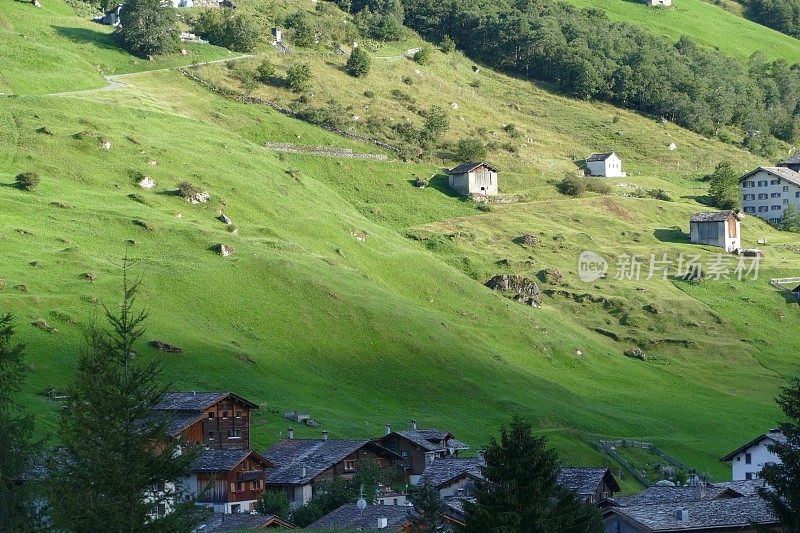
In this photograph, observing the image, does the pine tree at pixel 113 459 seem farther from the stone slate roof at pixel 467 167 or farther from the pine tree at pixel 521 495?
the stone slate roof at pixel 467 167

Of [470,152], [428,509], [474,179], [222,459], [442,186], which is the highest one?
[428,509]

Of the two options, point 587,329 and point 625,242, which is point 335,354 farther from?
point 625,242

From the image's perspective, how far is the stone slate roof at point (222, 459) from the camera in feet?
230

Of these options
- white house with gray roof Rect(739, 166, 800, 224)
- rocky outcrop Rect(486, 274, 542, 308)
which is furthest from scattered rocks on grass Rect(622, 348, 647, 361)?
white house with gray roof Rect(739, 166, 800, 224)

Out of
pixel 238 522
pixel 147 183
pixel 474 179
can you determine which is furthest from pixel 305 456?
pixel 474 179

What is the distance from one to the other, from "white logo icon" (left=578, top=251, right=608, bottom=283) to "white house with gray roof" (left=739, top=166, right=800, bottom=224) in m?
50.0

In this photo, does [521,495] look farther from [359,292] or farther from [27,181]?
[27,181]

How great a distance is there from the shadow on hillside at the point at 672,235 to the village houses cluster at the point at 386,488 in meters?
86.4

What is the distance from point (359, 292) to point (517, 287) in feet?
91.0

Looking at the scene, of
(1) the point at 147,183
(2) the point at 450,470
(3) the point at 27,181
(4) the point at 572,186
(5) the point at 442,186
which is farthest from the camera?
(4) the point at 572,186

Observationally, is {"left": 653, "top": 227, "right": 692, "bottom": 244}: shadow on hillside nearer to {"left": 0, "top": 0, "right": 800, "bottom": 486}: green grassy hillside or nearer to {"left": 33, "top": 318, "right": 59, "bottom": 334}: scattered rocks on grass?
{"left": 0, "top": 0, "right": 800, "bottom": 486}: green grassy hillside

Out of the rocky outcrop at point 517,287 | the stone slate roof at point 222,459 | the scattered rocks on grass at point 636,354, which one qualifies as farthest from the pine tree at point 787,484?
the rocky outcrop at point 517,287

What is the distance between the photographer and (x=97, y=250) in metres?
118

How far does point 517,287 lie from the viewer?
144 m
